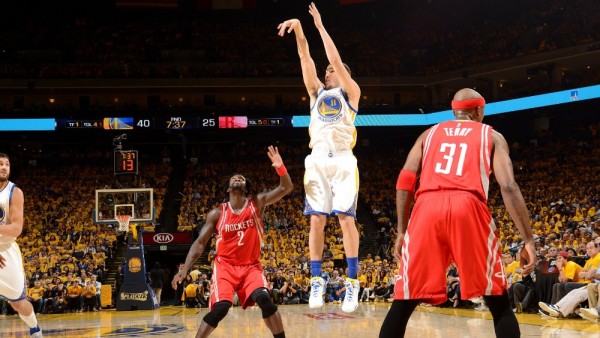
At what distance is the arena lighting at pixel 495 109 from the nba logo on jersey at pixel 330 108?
2245 centimetres

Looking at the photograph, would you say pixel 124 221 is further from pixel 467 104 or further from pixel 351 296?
pixel 467 104

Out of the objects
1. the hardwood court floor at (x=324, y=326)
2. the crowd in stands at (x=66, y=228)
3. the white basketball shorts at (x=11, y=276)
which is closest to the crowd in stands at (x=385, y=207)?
the hardwood court floor at (x=324, y=326)

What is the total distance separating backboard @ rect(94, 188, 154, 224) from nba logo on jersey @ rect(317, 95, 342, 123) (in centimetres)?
1474

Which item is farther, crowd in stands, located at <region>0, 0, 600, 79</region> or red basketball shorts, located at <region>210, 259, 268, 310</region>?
crowd in stands, located at <region>0, 0, 600, 79</region>

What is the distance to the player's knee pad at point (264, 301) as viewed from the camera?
7.30 m

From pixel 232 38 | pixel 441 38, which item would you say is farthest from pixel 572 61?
pixel 232 38

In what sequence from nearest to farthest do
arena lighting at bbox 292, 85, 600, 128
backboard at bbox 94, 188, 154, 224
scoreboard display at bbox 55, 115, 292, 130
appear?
backboard at bbox 94, 188, 154, 224
arena lighting at bbox 292, 85, 600, 128
scoreboard display at bbox 55, 115, 292, 130

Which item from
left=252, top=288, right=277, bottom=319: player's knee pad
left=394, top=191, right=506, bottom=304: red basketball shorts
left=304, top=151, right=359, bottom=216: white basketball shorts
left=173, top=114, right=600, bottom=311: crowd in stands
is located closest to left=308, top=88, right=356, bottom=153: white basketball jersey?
left=304, top=151, right=359, bottom=216: white basketball shorts

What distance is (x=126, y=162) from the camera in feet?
71.7

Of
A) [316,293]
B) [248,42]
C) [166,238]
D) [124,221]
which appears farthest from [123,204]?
[248,42]

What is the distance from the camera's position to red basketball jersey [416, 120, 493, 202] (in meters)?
4.70

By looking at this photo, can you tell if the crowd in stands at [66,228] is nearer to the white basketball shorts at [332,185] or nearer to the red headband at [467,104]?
the white basketball shorts at [332,185]

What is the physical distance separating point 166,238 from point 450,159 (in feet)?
70.0

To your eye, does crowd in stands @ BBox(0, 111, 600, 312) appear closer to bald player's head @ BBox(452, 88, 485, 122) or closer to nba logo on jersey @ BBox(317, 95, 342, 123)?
nba logo on jersey @ BBox(317, 95, 342, 123)
